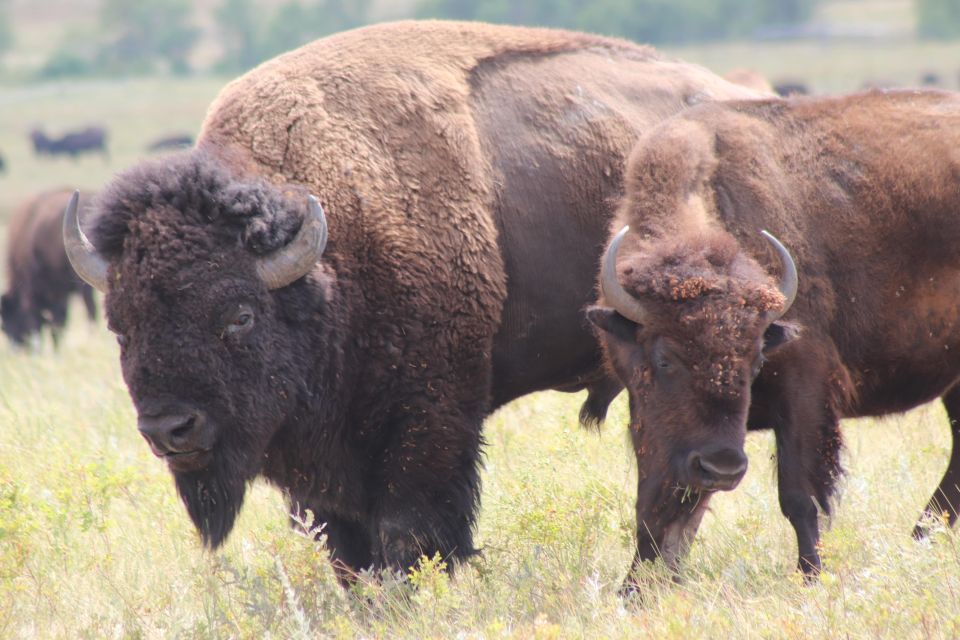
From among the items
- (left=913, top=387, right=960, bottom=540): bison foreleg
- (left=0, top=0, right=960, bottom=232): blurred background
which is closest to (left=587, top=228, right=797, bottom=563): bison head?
(left=913, top=387, right=960, bottom=540): bison foreleg

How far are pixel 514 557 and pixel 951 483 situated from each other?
6.65ft

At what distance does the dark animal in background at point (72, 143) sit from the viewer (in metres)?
54.8

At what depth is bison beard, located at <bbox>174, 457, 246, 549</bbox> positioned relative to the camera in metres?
4.98

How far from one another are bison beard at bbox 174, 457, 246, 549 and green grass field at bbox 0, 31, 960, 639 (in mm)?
170

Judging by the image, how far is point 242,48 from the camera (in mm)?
96375

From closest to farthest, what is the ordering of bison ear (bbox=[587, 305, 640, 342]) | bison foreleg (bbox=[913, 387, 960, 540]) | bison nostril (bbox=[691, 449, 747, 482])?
bison nostril (bbox=[691, 449, 747, 482]), bison ear (bbox=[587, 305, 640, 342]), bison foreleg (bbox=[913, 387, 960, 540])

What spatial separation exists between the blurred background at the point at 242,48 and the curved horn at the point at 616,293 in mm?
41272

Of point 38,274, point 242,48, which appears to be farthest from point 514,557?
point 242,48

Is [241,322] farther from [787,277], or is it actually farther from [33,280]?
[33,280]

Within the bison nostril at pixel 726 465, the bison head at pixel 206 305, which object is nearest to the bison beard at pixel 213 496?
the bison head at pixel 206 305

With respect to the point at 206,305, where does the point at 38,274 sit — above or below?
below

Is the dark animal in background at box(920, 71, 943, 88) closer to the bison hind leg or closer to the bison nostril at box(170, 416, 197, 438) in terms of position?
the bison hind leg

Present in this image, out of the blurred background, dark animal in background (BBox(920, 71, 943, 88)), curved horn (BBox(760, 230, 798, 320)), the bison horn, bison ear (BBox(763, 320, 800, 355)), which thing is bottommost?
the blurred background

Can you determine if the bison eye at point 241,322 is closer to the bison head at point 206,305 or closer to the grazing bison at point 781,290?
the bison head at point 206,305
